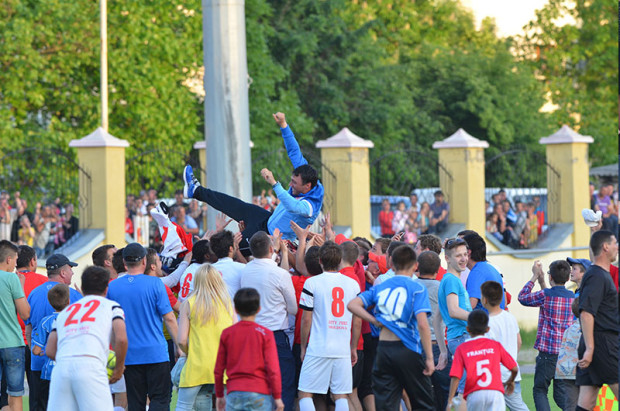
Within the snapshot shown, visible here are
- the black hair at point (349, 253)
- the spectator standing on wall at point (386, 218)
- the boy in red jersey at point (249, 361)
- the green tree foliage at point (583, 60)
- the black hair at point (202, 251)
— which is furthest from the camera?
the green tree foliage at point (583, 60)

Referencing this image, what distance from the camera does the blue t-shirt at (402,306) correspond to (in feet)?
29.0

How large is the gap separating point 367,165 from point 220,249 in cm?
1060

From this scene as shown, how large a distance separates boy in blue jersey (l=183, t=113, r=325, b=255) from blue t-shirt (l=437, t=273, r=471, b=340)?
1590 mm

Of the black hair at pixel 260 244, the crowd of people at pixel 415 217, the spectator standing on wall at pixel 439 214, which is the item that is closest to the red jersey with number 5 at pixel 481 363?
the black hair at pixel 260 244

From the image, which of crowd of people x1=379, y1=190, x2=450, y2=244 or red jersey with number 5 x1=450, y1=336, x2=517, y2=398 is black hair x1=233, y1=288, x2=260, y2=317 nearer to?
red jersey with number 5 x1=450, y1=336, x2=517, y2=398

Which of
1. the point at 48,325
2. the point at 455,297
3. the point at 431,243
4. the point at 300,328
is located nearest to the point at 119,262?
the point at 48,325

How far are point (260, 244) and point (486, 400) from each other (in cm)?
223

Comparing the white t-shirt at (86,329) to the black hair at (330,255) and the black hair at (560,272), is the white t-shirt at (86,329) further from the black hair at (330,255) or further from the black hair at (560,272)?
the black hair at (560,272)

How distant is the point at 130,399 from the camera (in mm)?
9531

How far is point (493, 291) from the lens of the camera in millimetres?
8969

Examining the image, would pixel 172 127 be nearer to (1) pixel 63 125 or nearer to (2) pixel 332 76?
(1) pixel 63 125

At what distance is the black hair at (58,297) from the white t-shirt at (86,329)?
107 centimetres

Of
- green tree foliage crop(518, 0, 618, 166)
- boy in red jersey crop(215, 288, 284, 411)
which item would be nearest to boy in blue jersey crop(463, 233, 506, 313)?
boy in red jersey crop(215, 288, 284, 411)

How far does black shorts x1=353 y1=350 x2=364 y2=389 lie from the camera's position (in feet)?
33.2
